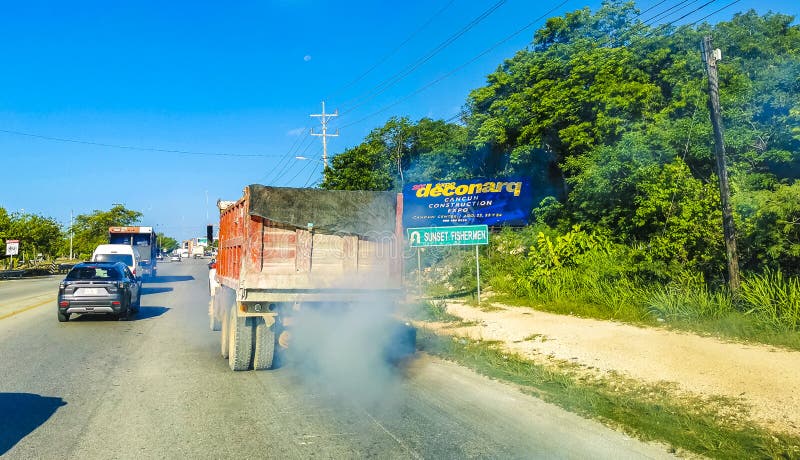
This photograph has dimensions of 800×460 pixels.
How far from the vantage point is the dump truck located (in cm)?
823

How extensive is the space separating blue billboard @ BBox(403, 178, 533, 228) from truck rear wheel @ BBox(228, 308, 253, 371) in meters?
14.1

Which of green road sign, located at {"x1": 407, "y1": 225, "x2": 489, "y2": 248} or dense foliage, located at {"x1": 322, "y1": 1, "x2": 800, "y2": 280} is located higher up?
dense foliage, located at {"x1": 322, "y1": 1, "x2": 800, "y2": 280}

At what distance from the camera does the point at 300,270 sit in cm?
846

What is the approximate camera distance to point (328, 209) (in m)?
8.76

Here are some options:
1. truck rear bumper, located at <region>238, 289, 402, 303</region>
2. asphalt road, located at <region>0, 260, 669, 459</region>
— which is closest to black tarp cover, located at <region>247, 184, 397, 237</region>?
truck rear bumper, located at <region>238, 289, 402, 303</region>

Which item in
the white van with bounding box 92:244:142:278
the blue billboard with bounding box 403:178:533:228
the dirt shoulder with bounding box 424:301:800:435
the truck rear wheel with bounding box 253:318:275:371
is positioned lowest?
the dirt shoulder with bounding box 424:301:800:435

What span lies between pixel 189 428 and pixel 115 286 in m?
9.82

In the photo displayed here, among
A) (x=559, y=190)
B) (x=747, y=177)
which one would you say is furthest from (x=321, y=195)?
(x=559, y=190)

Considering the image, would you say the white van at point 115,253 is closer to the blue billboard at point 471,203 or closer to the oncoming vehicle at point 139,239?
the oncoming vehicle at point 139,239

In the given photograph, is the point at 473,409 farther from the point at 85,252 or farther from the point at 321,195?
the point at 85,252

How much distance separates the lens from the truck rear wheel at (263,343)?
8.45 metres

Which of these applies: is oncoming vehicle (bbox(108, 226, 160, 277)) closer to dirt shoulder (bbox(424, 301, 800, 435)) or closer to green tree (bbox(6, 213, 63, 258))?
green tree (bbox(6, 213, 63, 258))

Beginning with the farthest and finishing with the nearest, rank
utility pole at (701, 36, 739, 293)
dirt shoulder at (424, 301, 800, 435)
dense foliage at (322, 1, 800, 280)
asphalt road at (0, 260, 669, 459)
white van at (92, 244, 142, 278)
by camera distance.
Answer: white van at (92, 244, 142, 278) → dense foliage at (322, 1, 800, 280) → utility pole at (701, 36, 739, 293) → dirt shoulder at (424, 301, 800, 435) → asphalt road at (0, 260, 669, 459)

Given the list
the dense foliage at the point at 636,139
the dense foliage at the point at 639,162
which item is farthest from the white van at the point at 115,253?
the dense foliage at the point at 636,139
